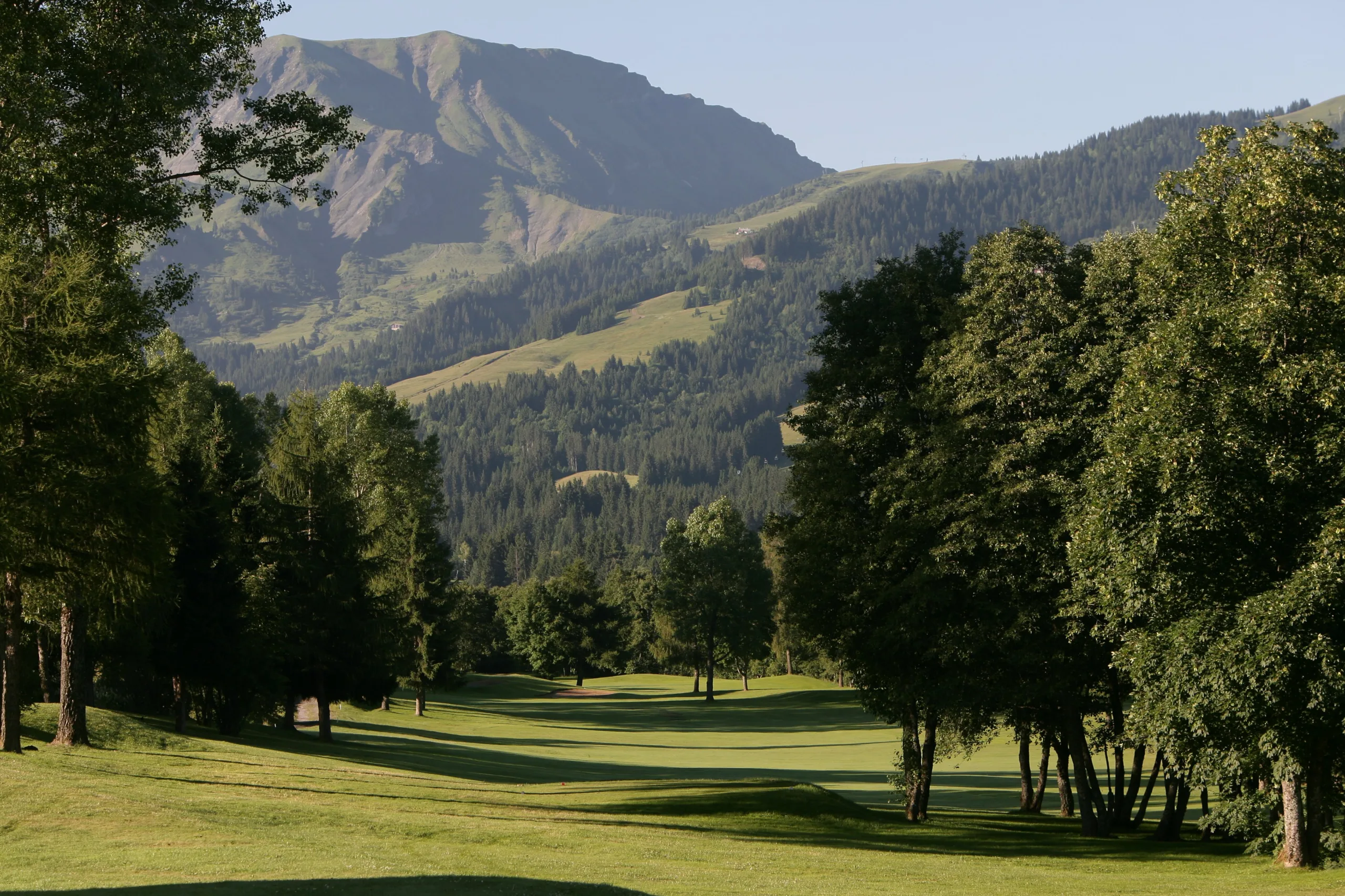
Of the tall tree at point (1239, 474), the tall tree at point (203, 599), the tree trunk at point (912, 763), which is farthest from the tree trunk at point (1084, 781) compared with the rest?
the tall tree at point (203, 599)

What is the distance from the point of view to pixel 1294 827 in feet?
84.9

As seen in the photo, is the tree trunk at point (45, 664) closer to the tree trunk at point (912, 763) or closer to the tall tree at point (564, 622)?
the tree trunk at point (912, 763)

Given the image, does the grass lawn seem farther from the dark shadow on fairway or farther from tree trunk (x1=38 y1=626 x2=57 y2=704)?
tree trunk (x1=38 y1=626 x2=57 y2=704)

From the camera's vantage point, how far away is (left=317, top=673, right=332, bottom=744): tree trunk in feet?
163

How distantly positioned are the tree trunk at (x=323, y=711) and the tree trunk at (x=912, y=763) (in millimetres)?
25319

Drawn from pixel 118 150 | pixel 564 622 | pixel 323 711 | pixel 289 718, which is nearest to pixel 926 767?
pixel 323 711

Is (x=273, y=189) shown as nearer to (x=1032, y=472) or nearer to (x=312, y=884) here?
(x=312, y=884)

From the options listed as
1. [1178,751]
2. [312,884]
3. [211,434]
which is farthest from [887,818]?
[211,434]

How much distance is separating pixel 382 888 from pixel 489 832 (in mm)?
7458

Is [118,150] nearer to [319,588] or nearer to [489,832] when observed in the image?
[489,832]

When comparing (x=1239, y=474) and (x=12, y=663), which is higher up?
(x=1239, y=474)

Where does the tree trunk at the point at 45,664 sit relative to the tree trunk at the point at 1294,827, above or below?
above

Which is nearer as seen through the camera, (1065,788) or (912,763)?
(912,763)

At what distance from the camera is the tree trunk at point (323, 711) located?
49.8 meters
